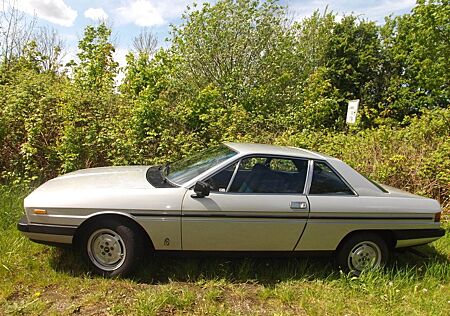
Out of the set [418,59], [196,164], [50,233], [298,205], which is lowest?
[50,233]

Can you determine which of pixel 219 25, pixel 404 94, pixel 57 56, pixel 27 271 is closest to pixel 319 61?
pixel 404 94

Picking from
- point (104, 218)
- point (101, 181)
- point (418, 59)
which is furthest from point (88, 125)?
point (418, 59)

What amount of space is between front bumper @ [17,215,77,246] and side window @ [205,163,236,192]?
4.55 feet

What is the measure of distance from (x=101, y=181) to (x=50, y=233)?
70cm

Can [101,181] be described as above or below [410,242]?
above

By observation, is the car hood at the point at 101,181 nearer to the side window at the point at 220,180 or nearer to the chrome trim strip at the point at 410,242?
the side window at the point at 220,180

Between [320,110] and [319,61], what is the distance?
9.33 m

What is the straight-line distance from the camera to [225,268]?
12.2 feet

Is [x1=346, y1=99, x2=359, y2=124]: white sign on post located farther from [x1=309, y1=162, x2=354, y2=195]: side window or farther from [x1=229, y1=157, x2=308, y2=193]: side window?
[x1=229, y1=157, x2=308, y2=193]: side window

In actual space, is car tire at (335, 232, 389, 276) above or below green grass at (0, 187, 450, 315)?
above

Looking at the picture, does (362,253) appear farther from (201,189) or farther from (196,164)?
(196,164)

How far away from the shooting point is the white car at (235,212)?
10.7 ft

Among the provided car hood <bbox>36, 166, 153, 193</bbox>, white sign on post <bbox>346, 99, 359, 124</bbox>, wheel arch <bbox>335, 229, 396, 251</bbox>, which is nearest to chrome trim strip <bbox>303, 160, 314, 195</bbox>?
wheel arch <bbox>335, 229, 396, 251</bbox>

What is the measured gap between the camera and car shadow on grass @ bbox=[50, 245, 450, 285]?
3498 mm
